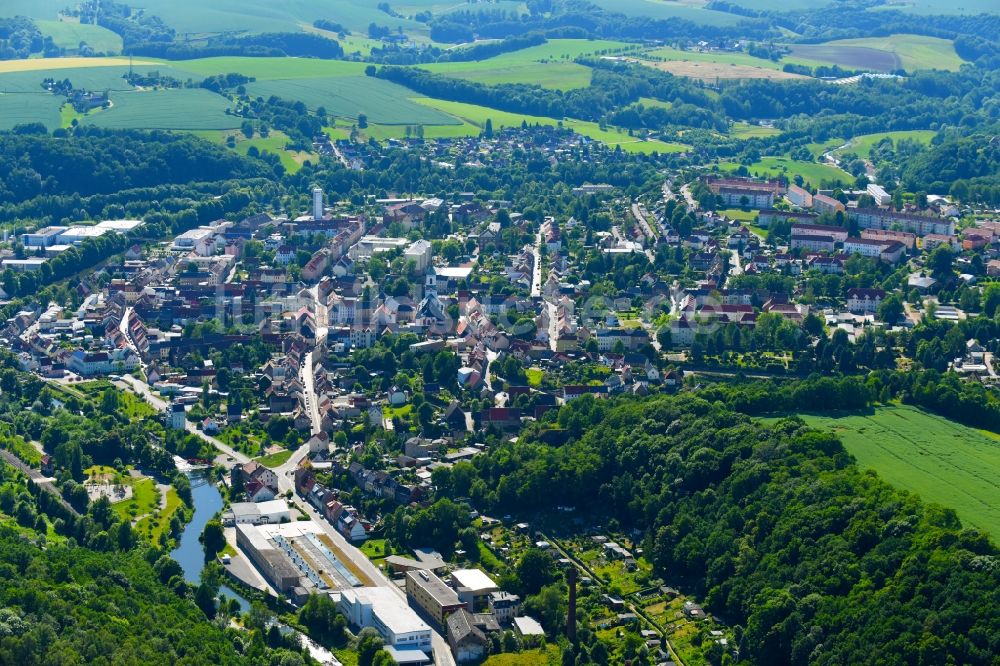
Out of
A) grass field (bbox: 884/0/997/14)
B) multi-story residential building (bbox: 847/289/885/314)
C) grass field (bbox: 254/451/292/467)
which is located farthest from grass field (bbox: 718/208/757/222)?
grass field (bbox: 884/0/997/14)

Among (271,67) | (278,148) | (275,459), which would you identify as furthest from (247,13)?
(275,459)

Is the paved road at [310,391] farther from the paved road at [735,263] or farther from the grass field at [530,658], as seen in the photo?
the paved road at [735,263]

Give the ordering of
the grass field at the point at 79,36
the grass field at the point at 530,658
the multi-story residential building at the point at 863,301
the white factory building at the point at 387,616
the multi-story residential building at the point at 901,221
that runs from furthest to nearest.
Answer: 1. the grass field at the point at 79,36
2. the multi-story residential building at the point at 901,221
3. the multi-story residential building at the point at 863,301
4. the white factory building at the point at 387,616
5. the grass field at the point at 530,658

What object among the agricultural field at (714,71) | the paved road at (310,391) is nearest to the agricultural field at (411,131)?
the agricultural field at (714,71)

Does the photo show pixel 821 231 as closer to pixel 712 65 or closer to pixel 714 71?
pixel 714 71

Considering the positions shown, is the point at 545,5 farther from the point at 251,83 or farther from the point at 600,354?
the point at 600,354

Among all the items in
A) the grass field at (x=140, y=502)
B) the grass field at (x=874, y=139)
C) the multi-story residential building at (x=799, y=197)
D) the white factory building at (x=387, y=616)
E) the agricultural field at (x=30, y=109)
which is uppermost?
the white factory building at (x=387, y=616)
